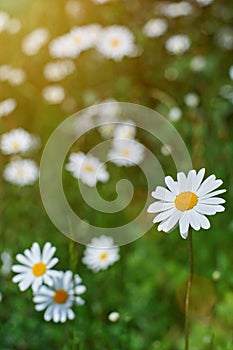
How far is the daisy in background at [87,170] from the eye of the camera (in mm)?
2596

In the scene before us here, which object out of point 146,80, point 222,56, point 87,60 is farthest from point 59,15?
point 222,56

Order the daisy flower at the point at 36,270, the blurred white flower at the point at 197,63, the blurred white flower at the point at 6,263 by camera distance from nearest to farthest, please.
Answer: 1. the daisy flower at the point at 36,270
2. the blurred white flower at the point at 6,263
3. the blurred white flower at the point at 197,63

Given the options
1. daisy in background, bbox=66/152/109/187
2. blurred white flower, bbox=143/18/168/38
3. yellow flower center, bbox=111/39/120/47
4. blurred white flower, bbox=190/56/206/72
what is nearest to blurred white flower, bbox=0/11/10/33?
yellow flower center, bbox=111/39/120/47

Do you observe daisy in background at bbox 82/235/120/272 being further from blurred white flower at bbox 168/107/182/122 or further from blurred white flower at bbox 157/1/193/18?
blurred white flower at bbox 157/1/193/18

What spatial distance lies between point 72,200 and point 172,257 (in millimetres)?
495

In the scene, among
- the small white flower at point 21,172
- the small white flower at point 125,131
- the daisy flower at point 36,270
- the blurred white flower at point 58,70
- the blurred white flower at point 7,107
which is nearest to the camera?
the daisy flower at point 36,270

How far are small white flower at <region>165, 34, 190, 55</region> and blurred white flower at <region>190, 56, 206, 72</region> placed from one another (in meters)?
0.07

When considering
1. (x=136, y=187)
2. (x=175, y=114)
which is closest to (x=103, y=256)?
(x=136, y=187)

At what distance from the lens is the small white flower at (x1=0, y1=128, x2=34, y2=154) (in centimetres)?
286

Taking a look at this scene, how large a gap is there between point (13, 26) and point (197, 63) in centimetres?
90

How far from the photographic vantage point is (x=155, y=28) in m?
3.53

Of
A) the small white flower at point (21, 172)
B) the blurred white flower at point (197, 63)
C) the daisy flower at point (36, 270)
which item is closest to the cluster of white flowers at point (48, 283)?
the daisy flower at point (36, 270)

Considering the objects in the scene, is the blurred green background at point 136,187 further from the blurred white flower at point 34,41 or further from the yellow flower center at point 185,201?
the yellow flower center at point 185,201

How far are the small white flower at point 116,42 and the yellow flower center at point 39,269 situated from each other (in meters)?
1.89
